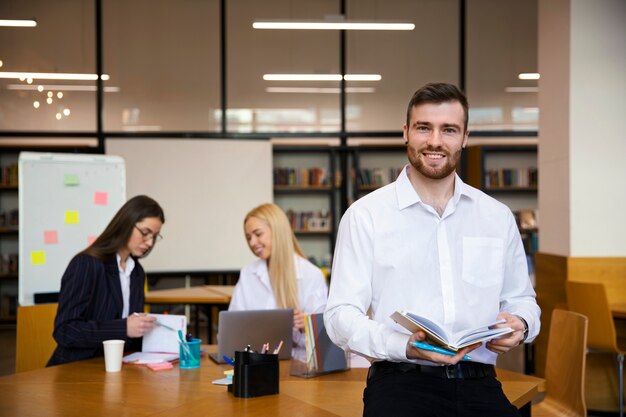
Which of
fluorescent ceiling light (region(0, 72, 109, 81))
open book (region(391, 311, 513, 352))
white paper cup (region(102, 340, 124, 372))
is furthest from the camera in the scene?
fluorescent ceiling light (region(0, 72, 109, 81))

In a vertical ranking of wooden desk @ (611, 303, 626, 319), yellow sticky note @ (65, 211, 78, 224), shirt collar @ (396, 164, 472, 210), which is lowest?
wooden desk @ (611, 303, 626, 319)

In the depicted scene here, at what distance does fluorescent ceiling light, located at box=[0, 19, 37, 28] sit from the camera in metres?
8.67

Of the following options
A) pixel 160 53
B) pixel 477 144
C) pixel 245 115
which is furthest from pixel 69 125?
pixel 477 144

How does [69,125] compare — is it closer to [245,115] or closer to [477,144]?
[245,115]

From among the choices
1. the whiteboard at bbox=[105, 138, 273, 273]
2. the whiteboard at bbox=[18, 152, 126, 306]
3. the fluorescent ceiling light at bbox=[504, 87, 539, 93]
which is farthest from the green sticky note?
the fluorescent ceiling light at bbox=[504, 87, 539, 93]

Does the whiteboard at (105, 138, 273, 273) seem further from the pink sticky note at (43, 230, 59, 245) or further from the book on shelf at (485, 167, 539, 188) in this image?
the book on shelf at (485, 167, 539, 188)

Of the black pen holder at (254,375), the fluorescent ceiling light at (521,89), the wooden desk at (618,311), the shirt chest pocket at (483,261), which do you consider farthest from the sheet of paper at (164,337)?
the fluorescent ceiling light at (521,89)

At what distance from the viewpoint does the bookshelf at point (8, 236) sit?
9648 millimetres

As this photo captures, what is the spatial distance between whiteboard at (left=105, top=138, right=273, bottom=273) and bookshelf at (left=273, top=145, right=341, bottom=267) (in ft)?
2.98

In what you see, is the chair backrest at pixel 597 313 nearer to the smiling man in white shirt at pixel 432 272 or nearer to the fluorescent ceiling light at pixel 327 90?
the smiling man in white shirt at pixel 432 272

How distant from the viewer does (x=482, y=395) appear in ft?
7.48

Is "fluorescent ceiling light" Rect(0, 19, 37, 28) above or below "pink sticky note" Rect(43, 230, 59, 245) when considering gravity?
above

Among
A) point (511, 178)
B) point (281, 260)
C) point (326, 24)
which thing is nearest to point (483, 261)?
point (281, 260)

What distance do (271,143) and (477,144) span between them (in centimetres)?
265
